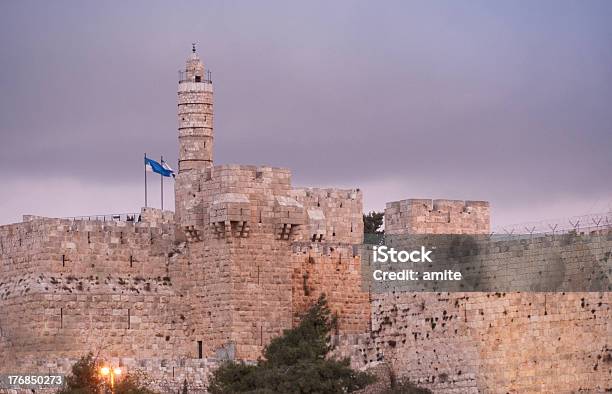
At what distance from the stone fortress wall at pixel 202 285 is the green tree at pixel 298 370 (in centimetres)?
139

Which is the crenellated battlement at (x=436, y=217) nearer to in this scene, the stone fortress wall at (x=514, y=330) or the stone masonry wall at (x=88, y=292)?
the stone fortress wall at (x=514, y=330)

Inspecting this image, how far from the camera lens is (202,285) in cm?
6938

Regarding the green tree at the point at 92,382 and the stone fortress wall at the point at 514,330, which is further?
the green tree at the point at 92,382

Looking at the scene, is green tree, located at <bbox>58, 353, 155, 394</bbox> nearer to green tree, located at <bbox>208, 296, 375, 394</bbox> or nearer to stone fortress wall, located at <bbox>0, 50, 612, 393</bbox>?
stone fortress wall, located at <bbox>0, 50, 612, 393</bbox>

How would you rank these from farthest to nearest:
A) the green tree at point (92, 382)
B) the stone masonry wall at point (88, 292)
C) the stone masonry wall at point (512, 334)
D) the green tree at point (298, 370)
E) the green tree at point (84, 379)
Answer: the stone masonry wall at point (88, 292), the green tree at point (84, 379), the green tree at point (92, 382), the green tree at point (298, 370), the stone masonry wall at point (512, 334)

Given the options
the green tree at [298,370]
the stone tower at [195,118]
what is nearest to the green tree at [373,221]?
the stone tower at [195,118]

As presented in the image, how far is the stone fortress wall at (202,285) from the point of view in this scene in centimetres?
6700

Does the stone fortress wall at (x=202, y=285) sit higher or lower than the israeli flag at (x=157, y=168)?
lower

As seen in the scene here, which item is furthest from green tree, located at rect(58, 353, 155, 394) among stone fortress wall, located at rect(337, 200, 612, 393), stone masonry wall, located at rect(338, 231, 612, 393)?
stone masonry wall, located at rect(338, 231, 612, 393)

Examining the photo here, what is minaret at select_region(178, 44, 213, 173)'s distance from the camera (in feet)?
283

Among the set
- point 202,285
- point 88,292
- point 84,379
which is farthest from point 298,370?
point 88,292

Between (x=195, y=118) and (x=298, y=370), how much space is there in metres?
24.8

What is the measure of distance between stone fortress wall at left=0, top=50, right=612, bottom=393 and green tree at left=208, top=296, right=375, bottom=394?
4.57ft

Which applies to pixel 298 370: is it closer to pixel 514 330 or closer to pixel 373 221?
pixel 514 330
